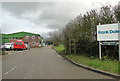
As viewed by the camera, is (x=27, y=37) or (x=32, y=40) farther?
(x=27, y=37)

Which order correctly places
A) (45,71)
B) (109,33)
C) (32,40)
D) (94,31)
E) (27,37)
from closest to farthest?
(45,71), (109,33), (94,31), (32,40), (27,37)

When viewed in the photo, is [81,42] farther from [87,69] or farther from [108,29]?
[87,69]

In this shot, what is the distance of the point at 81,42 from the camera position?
10.3m

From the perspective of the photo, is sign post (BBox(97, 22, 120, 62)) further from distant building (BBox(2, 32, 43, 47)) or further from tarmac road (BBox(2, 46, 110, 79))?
distant building (BBox(2, 32, 43, 47))

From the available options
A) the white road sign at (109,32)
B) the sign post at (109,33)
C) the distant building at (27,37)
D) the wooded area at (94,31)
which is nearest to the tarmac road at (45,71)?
the wooded area at (94,31)

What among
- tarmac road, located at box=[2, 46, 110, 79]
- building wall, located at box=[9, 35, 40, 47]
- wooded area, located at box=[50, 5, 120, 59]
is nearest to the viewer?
tarmac road, located at box=[2, 46, 110, 79]

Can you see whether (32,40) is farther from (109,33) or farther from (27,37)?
(109,33)

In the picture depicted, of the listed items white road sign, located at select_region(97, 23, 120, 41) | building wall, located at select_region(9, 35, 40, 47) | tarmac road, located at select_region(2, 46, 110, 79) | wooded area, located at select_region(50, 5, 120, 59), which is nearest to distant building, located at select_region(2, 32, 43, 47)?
building wall, located at select_region(9, 35, 40, 47)

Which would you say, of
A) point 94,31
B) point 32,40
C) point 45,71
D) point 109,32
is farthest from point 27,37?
point 45,71

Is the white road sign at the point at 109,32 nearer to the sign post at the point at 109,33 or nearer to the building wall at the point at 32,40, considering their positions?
the sign post at the point at 109,33

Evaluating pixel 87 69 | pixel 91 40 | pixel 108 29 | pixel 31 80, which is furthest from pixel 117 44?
pixel 31 80

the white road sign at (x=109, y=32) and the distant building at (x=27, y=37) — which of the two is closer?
the white road sign at (x=109, y=32)

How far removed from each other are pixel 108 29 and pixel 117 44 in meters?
1.50

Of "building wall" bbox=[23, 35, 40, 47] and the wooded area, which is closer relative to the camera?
the wooded area
